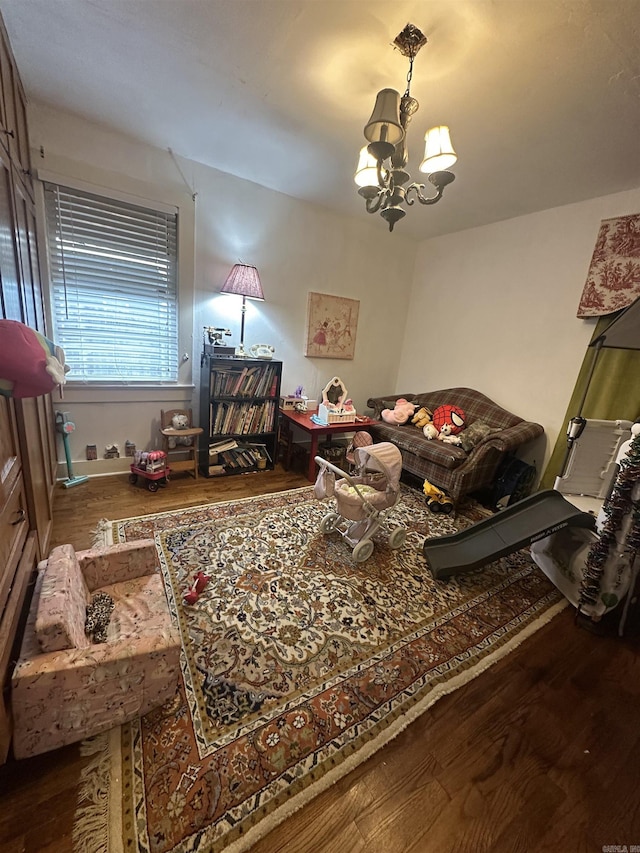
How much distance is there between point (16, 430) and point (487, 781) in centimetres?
222

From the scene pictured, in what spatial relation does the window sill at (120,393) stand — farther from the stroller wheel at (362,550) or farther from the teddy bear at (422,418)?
the teddy bear at (422,418)

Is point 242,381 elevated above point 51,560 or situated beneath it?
elevated above

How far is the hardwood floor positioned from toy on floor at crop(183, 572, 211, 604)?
62 centimetres

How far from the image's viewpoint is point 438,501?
2779mm

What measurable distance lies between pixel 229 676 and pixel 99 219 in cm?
317

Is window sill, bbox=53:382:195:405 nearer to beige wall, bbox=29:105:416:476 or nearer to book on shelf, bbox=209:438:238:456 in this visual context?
beige wall, bbox=29:105:416:476

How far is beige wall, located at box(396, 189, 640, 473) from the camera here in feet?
9.18

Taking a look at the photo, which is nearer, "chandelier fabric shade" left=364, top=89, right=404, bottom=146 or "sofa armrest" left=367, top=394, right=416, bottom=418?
"chandelier fabric shade" left=364, top=89, right=404, bottom=146

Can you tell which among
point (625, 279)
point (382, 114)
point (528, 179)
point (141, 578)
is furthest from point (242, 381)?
point (625, 279)

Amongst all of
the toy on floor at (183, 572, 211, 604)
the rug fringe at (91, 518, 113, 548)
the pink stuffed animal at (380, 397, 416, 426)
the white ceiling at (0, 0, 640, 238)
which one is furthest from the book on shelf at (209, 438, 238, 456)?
the white ceiling at (0, 0, 640, 238)

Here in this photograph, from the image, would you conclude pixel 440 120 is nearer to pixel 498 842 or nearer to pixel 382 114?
pixel 382 114

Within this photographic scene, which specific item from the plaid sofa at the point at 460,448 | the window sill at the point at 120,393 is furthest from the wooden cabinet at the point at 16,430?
the plaid sofa at the point at 460,448

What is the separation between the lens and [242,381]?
10.00ft

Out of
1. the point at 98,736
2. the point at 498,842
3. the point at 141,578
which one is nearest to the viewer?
the point at 498,842
